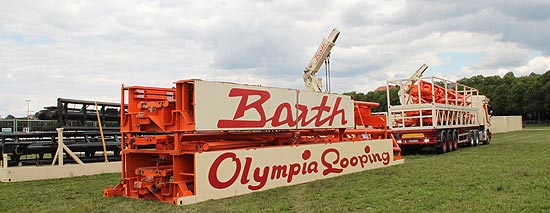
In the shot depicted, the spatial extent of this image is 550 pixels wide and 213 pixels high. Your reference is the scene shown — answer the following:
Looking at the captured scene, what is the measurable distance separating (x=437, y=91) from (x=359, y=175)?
1080 cm

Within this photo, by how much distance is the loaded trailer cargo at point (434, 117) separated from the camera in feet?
57.1

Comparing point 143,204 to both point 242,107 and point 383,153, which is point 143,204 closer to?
point 242,107

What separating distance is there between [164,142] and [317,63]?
37.3 ft

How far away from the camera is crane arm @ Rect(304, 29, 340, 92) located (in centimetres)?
1855

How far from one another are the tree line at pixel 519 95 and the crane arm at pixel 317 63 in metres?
44.9

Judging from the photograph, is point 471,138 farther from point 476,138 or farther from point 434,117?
point 434,117

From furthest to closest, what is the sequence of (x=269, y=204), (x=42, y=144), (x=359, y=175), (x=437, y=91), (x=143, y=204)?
(x=437, y=91), (x=42, y=144), (x=359, y=175), (x=143, y=204), (x=269, y=204)

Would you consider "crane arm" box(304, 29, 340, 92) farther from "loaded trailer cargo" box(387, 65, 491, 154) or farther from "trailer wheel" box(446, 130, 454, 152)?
"trailer wheel" box(446, 130, 454, 152)

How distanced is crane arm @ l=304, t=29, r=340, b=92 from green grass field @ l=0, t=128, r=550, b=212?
27.8 ft

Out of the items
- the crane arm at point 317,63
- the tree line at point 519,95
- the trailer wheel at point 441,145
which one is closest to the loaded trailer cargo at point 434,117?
the trailer wheel at point 441,145

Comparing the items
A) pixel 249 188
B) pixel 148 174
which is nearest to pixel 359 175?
pixel 249 188

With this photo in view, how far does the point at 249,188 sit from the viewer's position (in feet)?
28.6

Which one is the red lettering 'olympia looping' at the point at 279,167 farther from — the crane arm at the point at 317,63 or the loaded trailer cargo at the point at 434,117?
the crane arm at the point at 317,63

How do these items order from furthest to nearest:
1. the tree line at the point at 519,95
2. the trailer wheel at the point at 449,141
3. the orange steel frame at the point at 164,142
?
the tree line at the point at 519,95, the trailer wheel at the point at 449,141, the orange steel frame at the point at 164,142
